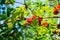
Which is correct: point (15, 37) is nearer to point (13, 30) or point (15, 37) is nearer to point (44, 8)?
point (13, 30)

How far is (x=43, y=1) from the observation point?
1630 mm

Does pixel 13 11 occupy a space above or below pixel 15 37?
above

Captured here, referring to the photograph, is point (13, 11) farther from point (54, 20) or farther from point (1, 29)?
point (54, 20)

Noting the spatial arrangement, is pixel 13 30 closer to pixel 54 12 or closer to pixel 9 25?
pixel 9 25

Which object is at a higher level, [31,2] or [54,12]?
[31,2]

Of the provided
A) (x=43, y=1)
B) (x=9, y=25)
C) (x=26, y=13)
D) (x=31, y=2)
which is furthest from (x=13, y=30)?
(x=43, y=1)

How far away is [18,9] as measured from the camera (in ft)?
4.40

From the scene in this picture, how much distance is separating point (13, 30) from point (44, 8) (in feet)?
1.21

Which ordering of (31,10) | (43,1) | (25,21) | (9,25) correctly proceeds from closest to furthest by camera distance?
1. (9,25)
2. (25,21)
3. (31,10)
4. (43,1)

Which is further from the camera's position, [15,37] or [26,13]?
[26,13]

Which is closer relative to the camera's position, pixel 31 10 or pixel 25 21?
pixel 25 21

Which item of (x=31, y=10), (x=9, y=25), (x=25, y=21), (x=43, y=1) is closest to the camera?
(x=9, y=25)

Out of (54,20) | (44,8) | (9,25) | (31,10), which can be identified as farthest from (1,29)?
(54,20)

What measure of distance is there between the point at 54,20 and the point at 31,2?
26cm
